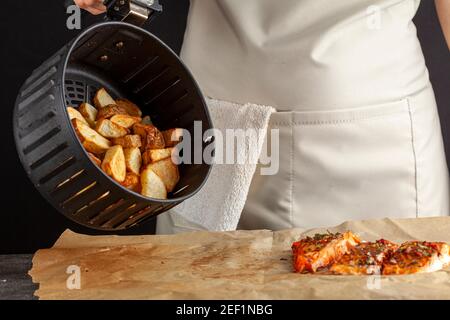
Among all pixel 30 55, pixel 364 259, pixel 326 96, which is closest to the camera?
pixel 364 259

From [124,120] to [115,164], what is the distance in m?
0.17

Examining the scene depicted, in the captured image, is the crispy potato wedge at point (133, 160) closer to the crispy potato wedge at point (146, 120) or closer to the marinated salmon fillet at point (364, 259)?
the crispy potato wedge at point (146, 120)

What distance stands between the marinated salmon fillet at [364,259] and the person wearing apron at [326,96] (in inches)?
16.7

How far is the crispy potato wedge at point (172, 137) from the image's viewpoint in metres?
1.92

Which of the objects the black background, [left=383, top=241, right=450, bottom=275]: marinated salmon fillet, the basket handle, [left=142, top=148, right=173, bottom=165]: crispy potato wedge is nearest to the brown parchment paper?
[left=383, top=241, right=450, bottom=275]: marinated salmon fillet

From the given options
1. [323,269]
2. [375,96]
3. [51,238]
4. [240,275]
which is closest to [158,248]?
[240,275]

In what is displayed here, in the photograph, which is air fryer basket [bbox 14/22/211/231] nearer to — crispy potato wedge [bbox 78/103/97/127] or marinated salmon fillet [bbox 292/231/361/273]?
crispy potato wedge [bbox 78/103/97/127]

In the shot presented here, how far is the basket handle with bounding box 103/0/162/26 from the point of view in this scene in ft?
5.87

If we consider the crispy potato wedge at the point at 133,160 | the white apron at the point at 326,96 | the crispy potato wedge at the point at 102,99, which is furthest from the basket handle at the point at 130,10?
the white apron at the point at 326,96

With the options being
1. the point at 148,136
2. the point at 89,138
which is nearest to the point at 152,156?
the point at 148,136

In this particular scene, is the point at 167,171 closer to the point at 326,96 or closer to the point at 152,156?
the point at 152,156

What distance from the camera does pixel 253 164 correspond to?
228 cm

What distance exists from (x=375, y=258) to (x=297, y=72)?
67 cm

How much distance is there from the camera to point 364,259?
1.82 m
